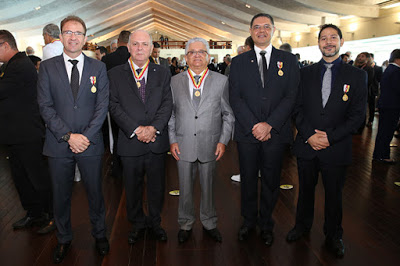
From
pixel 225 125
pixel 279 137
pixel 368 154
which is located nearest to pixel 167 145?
pixel 225 125

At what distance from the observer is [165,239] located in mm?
2633

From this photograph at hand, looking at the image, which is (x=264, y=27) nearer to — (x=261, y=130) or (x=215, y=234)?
(x=261, y=130)

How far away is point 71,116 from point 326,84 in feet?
6.37

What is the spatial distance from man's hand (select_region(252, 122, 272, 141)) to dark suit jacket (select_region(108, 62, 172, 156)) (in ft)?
2.27

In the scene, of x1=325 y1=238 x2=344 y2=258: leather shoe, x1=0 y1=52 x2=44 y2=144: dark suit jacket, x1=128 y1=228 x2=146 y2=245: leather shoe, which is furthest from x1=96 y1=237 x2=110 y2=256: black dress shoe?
x1=325 y1=238 x2=344 y2=258: leather shoe

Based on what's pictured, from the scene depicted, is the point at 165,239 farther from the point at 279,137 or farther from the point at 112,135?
the point at 112,135

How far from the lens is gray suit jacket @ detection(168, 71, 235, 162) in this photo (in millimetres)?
2471

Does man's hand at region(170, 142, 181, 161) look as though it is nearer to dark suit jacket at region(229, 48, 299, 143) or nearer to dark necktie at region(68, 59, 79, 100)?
dark suit jacket at region(229, 48, 299, 143)

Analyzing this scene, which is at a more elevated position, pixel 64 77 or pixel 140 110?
pixel 64 77

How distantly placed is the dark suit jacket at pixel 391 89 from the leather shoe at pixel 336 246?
10.2 feet

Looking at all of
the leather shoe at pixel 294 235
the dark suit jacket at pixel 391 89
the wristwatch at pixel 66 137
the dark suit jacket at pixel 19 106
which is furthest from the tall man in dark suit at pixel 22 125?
the dark suit jacket at pixel 391 89

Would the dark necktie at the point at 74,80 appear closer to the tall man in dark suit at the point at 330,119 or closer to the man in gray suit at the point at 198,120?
the man in gray suit at the point at 198,120

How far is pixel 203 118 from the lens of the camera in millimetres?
2469

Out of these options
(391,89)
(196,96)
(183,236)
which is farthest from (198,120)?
(391,89)
